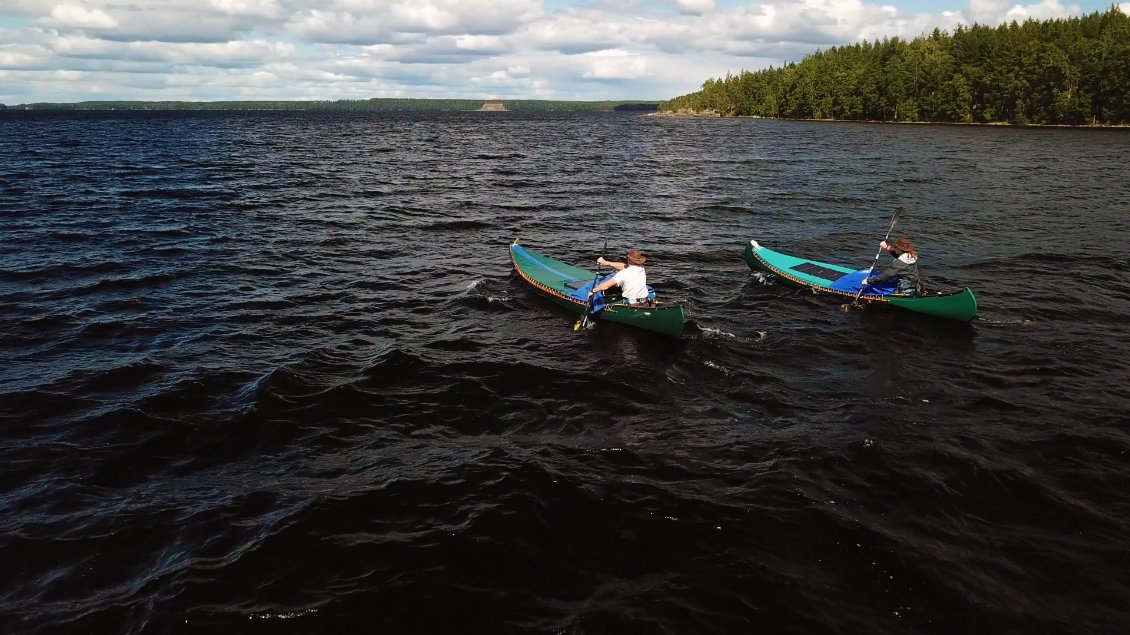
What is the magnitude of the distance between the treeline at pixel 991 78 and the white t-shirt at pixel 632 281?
4596 inches

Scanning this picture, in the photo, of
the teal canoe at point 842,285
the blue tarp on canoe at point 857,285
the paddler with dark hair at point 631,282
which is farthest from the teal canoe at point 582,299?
the blue tarp on canoe at point 857,285

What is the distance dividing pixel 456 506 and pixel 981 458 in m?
8.57

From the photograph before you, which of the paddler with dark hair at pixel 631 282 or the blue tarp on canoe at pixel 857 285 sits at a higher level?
the paddler with dark hair at pixel 631 282

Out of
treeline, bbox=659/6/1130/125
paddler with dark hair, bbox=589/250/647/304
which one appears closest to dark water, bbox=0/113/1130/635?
paddler with dark hair, bbox=589/250/647/304

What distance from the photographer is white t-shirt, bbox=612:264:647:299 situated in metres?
15.2

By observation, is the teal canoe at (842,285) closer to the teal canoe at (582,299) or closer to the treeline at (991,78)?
the teal canoe at (582,299)

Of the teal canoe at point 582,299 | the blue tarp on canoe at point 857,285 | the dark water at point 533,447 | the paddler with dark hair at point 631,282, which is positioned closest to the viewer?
the dark water at point 533,447

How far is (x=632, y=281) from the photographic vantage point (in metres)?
15.3

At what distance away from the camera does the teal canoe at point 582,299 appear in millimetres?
14711

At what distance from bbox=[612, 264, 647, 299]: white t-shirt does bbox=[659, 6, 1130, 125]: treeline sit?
117m

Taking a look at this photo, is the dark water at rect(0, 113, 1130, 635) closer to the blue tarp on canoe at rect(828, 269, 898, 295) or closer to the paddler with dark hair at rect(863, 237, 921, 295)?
the blue tarp on canoe at rect(828, 269, 898, 295)

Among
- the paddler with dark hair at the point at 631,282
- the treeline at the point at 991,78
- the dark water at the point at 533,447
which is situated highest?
the treeline at the point at 991,78

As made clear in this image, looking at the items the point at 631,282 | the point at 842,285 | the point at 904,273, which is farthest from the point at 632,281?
the point at 904,273

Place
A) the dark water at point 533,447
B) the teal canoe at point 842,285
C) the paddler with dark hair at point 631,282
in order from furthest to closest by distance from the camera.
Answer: the teal canoe at point 842,285
the paddler with dark hair at point 631,282
the dark water at point 533,447
